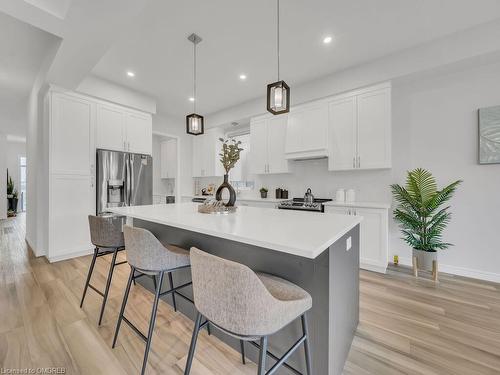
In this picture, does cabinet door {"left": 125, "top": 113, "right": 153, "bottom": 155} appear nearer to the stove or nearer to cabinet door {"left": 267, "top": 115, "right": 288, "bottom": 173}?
cabinet door {"left": 267, "top": 115, "right": 288, "bottom": 173}

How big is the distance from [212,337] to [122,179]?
313 centimetres

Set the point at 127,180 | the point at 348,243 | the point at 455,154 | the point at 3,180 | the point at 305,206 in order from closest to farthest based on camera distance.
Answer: the point at 348,243, the point at 455,154, the point at 305,206, the point at 127,180, the point at 3,180

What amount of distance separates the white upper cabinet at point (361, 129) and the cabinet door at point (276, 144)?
32.9 inches

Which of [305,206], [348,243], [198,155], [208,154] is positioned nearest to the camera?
[348,243]

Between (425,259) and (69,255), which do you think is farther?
(69,255)

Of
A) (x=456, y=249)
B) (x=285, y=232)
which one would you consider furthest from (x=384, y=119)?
(x=285, y=232)

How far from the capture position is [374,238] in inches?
115

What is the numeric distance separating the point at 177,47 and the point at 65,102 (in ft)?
6.54

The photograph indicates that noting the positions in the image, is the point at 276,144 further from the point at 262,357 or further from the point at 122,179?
the point at 262,357

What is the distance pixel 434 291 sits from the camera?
2436 mm

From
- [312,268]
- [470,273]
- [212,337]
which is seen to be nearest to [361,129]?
[470,273]

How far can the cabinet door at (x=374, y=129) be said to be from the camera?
9.94 ft

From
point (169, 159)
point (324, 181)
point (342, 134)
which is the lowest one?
point (324, 181)

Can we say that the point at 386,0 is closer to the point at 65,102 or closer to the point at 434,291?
the point at 434,291
